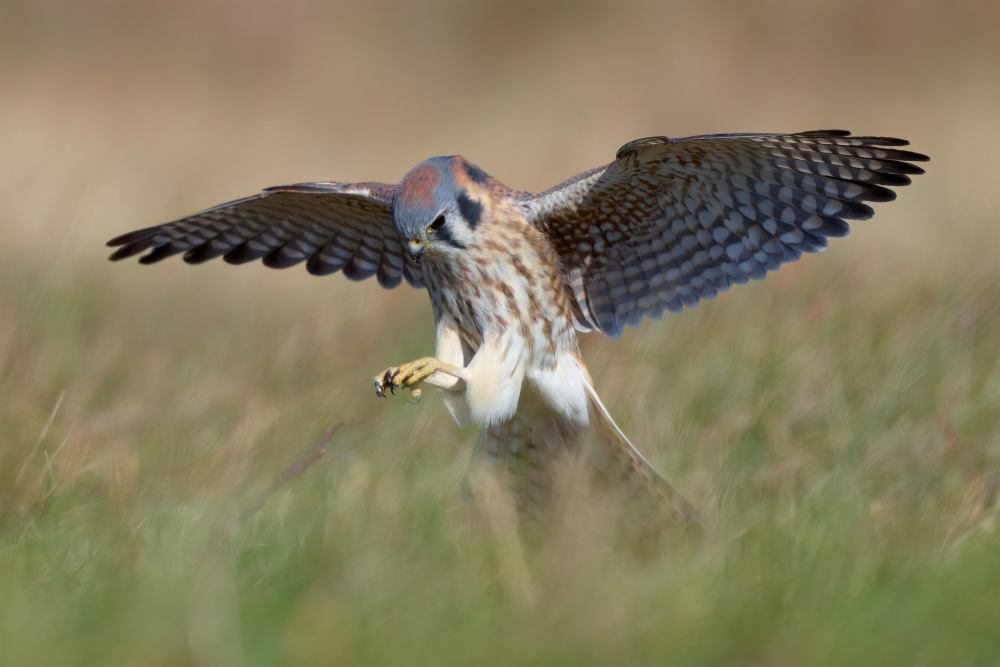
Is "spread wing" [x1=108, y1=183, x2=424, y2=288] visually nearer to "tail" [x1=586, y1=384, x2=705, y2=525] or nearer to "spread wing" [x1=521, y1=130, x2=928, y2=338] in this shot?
"spread wing" [x1=521, y1=130, x2=928, y2=338]

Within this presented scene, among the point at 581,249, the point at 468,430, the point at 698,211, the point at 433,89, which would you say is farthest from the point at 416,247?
the point at 433,89

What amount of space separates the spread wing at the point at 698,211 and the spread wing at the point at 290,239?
2.80 feet

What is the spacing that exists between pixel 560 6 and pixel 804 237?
9.31 meters

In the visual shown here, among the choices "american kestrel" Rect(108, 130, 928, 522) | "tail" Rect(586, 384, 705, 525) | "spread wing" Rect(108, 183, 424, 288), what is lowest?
"tail" Rect(586, 384, 705, 525)

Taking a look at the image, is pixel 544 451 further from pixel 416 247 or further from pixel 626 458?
pixel 416 247

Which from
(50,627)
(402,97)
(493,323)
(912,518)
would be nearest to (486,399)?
(493,323)

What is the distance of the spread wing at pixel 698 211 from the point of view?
12.4 feet

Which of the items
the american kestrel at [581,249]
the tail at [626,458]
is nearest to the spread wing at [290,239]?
the american kestrel at [581,249]

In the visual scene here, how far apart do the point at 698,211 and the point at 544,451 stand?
1.11 m

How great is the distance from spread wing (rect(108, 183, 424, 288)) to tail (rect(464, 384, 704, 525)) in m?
0.80

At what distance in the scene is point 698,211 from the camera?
4074 mm

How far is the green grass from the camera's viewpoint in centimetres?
245

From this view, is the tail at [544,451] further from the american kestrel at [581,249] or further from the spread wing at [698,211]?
the spread wing at [698,211]

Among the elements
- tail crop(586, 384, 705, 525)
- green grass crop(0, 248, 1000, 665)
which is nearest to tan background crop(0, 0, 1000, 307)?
green grass crop(0, 248, 1000, 665)
